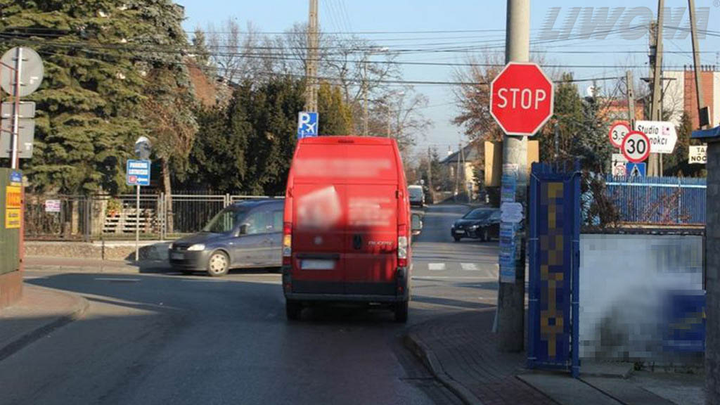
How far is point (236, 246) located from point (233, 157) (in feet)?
47.3

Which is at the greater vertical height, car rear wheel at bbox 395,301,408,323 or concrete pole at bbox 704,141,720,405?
concrete pole at bbox 704,141,720,405


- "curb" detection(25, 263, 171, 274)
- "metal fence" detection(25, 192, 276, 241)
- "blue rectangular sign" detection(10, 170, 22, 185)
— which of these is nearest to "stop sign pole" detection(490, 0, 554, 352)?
"blue rectangular sign" detection(10, 170, 22, 185)

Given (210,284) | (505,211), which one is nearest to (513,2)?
(505,211)

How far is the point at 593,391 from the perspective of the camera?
7.71 meters

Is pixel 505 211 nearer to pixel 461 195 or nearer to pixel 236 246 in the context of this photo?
pixel 236 246

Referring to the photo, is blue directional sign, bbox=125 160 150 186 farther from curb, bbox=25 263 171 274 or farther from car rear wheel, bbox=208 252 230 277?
car rear wheel, bbox=208 252 230 277

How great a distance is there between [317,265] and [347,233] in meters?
0.69

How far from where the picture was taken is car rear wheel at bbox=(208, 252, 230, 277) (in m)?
20.8

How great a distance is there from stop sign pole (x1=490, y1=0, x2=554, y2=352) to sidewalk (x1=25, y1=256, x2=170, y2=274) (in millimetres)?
15776

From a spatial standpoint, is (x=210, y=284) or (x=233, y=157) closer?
(x=210, y=284)

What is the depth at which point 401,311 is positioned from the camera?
511 inches

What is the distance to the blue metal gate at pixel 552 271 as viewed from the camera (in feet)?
28.0

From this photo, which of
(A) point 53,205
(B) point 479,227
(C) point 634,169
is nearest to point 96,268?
(A) point 53,205

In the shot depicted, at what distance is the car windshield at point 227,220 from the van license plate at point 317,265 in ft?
29.1
